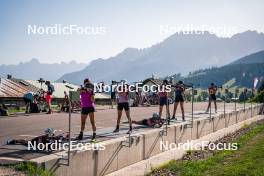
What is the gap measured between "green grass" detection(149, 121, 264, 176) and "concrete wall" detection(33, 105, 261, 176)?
98 centimetres

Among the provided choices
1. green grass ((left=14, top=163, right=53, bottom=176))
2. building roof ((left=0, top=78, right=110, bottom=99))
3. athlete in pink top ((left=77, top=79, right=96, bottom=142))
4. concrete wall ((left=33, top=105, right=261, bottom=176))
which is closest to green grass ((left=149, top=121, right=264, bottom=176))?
concrete wall ((left=33, top=105, right=261, bottom=176))

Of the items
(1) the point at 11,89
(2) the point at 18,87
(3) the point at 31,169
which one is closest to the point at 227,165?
(3) the point at 31,169

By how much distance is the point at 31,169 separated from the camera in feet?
26.1

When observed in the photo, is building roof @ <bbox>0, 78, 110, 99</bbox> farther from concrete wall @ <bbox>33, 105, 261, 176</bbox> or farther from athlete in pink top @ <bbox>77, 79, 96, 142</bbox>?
athlete in pink top @ <bbox>77, 79, 96, 142</bbox>

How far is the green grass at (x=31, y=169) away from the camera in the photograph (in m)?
7.91

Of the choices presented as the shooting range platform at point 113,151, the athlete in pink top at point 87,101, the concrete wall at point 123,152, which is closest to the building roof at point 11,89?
the concrete wall at point 123,152

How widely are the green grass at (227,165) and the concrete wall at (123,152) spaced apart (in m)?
0.98

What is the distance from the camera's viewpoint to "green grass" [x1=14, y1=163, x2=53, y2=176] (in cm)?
791

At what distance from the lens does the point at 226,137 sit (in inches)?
838

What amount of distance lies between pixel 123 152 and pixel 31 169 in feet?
14.9

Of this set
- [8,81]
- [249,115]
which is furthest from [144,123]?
[8,81]

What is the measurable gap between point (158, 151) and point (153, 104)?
808 inches

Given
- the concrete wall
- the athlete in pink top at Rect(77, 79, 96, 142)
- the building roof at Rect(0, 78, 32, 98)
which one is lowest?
the concrete wall

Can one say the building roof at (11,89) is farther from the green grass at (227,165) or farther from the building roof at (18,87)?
the green grass at (227,165)
